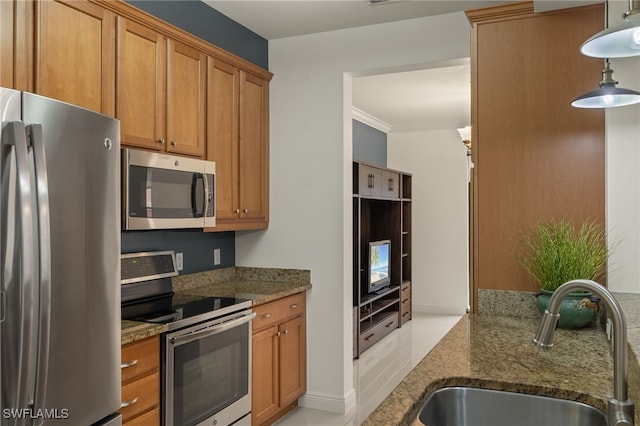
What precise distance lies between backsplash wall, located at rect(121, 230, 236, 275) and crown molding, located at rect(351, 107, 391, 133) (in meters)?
3.13

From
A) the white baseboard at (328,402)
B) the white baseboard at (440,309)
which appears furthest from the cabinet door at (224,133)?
the white baseboard at (440,309)

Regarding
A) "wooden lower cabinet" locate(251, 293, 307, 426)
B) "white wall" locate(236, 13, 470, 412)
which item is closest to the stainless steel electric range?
"wooden lower cabinet" locate(251, 293, 307, 426)

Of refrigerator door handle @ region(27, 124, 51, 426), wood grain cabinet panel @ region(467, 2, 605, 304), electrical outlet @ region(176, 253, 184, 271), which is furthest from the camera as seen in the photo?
electrical outlet @ region(176, 253, 184, 271)

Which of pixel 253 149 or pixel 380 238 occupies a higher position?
pixel 253 149

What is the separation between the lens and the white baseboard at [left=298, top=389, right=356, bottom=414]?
3631mm

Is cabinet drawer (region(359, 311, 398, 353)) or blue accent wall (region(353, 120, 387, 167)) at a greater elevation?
blue accent wall (region(353, 120, 387, 167))

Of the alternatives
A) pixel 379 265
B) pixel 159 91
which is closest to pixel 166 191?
pixel 159 91

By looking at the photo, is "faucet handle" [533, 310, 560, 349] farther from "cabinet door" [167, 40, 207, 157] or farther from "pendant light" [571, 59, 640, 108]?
"cabinet door" [167, 40, 207, 157]

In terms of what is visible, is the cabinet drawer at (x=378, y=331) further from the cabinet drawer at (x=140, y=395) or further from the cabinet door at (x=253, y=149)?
the cabinet drawer at (x=140, y=395)

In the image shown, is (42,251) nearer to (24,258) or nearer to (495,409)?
(24,258)

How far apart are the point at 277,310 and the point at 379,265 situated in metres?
2.94

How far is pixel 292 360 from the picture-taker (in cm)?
356

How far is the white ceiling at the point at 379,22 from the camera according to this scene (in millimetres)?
3186

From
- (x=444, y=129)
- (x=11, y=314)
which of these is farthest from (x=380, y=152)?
(x=11, y=314)
